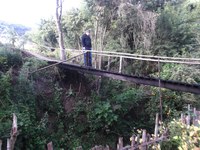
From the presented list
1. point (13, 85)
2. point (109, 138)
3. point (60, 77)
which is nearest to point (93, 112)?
point (109, 138)

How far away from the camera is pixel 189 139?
11.6 feet

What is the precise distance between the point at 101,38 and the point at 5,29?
15.9 feet

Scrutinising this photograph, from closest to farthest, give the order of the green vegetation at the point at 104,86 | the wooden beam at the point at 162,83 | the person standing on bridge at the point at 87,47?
the wooden beam at the point at 162,83, the green vegetation at the point at 104,86, the person standing on bridge at the point at 87,47

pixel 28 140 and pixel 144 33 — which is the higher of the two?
pixel 144 33

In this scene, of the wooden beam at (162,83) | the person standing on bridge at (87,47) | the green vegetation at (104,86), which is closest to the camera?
the wooden beam at (162,83)

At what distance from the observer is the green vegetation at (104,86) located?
8875 millimetres

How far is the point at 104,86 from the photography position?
1158cm

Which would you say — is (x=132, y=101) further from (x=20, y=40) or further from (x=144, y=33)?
(x=20, y=40)

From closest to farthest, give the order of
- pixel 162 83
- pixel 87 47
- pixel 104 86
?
pixel 162 83 → pixel 87 47 → pixel 104 86

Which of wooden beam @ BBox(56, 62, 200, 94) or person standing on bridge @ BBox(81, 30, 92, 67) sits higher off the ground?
person standing on bridge @ BBox(81, 30, 92, 67)

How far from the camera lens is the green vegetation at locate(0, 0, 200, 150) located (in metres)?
8.88

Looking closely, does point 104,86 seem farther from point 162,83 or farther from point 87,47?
point 162,83

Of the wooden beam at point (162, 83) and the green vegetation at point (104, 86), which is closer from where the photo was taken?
the wooden beam at point (162, 83)

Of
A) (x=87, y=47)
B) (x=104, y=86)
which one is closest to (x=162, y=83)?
(x=87, y=47)
